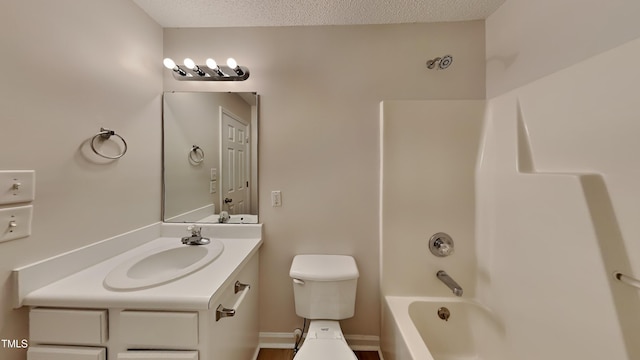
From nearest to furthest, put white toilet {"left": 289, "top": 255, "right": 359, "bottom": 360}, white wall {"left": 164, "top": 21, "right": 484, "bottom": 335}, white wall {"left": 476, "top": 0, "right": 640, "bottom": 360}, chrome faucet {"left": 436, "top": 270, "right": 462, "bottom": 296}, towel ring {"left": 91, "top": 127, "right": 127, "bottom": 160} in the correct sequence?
1. white wall {"left": 476, "top": 0, "right": 640, "bottom": 360}
2. towel ring {"left": 91, "top": 127, "right": 127, "bottom": 160}
3. chrome faucet {"left": 436, "top": 270, "right": 462, "bottom": 296}
4. white toilet {"left": 289, "top": 255, "right": 359, "bottom": 360}
5. white wall {"left": 164, "top": 21, "right": 484, "bottom": 335}

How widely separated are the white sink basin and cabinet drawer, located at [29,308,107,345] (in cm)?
12

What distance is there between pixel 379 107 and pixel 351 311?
1375 millimetres

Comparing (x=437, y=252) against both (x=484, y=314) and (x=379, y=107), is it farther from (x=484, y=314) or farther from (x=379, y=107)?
(x=379, y=107)

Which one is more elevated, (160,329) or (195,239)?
(195,239)

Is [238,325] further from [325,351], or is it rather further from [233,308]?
[325,351]

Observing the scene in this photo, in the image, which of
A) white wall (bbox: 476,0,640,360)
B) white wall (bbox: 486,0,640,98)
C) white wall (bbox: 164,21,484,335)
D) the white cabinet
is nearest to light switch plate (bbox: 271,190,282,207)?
white wall (bbox: 164,21,484,335)

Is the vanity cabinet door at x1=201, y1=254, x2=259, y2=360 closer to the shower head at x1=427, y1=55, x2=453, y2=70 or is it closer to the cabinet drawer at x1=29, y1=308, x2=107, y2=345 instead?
the cabinet drawer at x1=29, y1=308, x2=107, y2=345

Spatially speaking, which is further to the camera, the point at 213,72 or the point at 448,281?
the point at 213,72

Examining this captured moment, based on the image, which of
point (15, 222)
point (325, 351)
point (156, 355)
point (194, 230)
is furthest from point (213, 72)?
point (325, 351)

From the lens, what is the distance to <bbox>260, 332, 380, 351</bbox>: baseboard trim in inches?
64.2

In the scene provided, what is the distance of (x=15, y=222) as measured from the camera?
2.73ft

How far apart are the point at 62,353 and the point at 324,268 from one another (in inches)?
45.9

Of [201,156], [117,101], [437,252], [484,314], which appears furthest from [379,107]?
[117,101]

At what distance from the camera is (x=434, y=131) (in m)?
1.50
